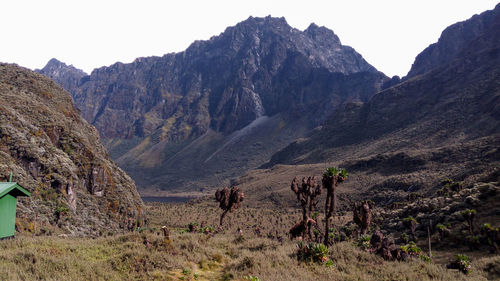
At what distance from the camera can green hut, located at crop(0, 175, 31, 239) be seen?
16.4m

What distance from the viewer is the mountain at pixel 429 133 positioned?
95625mm

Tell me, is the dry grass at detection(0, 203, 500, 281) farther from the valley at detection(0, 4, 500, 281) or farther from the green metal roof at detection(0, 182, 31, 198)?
the green metal roof at detection(0, 182, 31, 198)

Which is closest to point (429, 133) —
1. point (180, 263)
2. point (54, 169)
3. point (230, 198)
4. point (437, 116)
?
point (437, 116)

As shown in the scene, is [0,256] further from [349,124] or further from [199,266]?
[349,124]

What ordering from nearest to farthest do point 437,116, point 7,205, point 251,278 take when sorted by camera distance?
point 251,278 < point 7,205 < point 437,116

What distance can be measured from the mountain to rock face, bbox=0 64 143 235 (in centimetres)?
6572

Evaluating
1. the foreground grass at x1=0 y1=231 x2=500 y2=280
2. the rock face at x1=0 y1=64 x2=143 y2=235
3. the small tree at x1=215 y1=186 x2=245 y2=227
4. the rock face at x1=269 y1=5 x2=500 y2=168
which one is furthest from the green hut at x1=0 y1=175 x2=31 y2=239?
the rock face at x1=269 y1=5 x2=500 y2=168

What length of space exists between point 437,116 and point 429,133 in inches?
657

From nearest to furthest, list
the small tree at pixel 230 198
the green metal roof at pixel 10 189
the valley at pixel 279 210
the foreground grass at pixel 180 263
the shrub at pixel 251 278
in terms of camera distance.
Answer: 1. the foreground grass at pixel 180 263
2. the shrub at pixel 251 278
3. the green metal roof at pixel 10 189
4. the valley at pixel 279 210
5. the small tree at pixel 230 198

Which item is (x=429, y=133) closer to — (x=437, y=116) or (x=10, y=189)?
(x=437, y=116)

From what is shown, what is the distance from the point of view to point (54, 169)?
51.6 metres

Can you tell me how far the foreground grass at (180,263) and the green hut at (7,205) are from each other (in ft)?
2.50

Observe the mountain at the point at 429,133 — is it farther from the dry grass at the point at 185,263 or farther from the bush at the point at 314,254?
the bush at the point at 314,254

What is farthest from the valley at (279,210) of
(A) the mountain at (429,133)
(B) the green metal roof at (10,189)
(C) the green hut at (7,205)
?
(B) the green metal roof at (10,189)
